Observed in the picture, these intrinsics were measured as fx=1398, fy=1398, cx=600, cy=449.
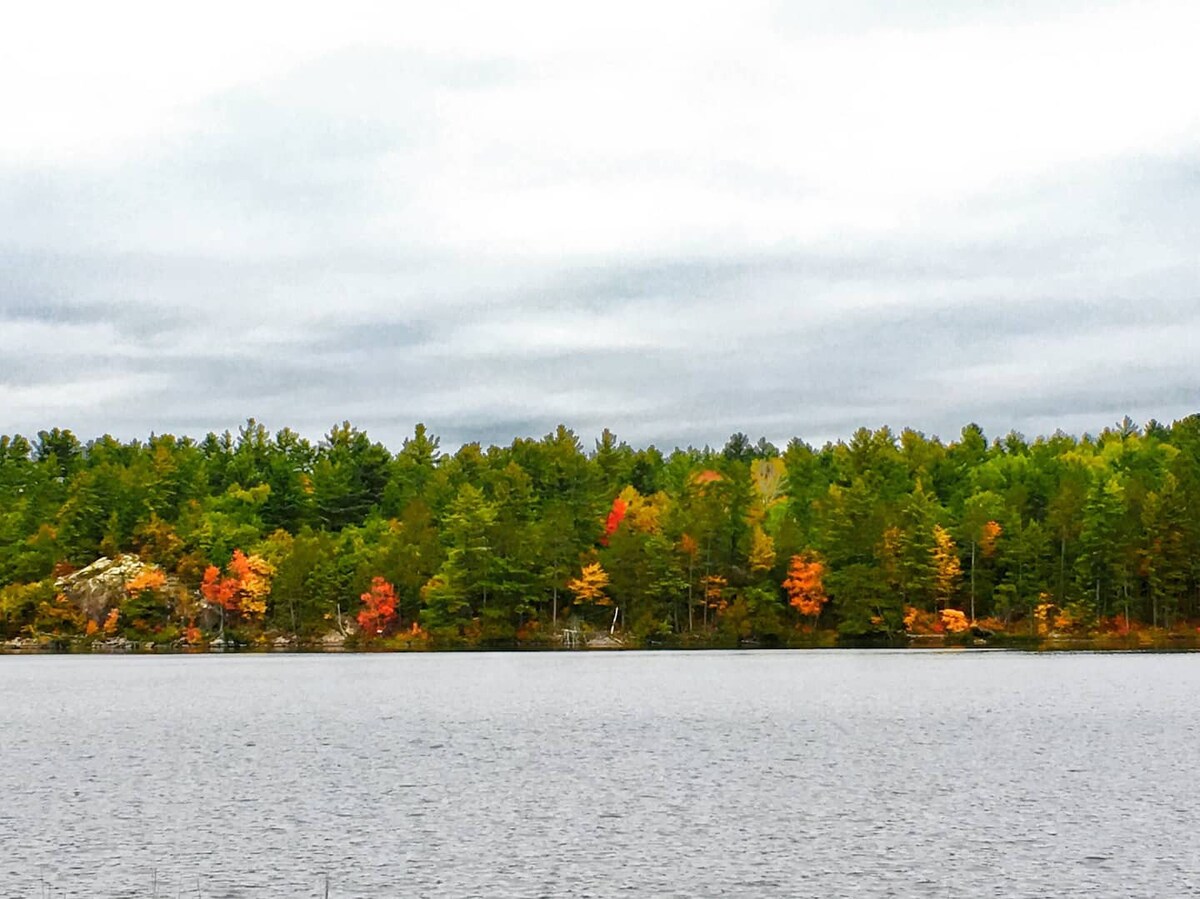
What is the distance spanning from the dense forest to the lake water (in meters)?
73.0

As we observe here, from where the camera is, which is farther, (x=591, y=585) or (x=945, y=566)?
(x=591, y=585)

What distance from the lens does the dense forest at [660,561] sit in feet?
500

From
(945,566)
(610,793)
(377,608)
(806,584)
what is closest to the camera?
(610,793)

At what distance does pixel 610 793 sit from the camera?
3838 centimetres

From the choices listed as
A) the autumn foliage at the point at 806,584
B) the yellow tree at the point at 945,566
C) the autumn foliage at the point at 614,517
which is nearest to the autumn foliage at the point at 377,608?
the autumn foliage at the point at 614,517

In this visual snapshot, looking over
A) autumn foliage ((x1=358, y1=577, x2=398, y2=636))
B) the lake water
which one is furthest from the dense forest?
the lake water

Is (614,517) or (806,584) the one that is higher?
(614,517)

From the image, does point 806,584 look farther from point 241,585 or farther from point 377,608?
point 241,585

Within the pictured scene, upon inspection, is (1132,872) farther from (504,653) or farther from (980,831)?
(504,653)

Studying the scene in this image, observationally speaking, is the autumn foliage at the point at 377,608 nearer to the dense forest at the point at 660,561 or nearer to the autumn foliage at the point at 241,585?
the dense forest at the point at 660,561

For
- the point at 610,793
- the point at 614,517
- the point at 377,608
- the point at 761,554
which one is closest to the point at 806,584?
the point at 761,554

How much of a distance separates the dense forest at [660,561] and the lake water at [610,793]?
73.0 m

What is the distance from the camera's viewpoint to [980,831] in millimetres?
31203

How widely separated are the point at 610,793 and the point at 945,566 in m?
120
